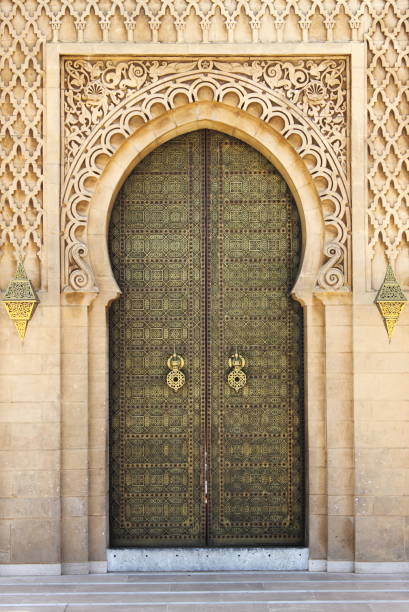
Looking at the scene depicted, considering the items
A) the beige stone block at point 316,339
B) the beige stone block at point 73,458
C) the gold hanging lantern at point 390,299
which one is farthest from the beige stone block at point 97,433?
the gold hanging lantern at point 390,299

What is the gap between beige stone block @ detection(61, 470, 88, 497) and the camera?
253 inches

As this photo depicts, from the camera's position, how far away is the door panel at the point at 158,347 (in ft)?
22.0

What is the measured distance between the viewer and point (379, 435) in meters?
6.41

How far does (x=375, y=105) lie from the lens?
257 inches

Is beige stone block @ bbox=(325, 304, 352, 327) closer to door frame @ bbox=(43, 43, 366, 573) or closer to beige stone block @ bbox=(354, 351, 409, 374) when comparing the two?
door frame @ bbox=(43, 43, 366, 573)

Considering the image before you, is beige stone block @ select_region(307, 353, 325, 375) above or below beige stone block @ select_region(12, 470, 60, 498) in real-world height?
above

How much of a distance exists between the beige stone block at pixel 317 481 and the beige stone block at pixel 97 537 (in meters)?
1.73

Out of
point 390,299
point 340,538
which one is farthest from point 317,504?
point 390,299

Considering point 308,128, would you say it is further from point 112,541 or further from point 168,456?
point 112,541

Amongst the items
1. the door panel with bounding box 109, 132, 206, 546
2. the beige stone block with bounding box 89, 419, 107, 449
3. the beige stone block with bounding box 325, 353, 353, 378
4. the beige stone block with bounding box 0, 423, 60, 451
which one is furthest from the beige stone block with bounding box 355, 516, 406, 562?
the beige stone block with bounding box 0, 423, 60, 451

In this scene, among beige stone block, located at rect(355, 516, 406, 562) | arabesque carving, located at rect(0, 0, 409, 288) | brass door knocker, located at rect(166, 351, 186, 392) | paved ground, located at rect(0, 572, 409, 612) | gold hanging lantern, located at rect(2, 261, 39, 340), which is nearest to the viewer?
paved ground, located at rect(0, 572, 409, 612)

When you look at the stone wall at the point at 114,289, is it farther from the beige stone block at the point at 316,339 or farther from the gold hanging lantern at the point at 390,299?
the gold hanging lantern at the point at 390,299

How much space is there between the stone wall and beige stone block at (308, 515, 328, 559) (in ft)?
0.04

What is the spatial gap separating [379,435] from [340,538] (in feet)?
2.97
